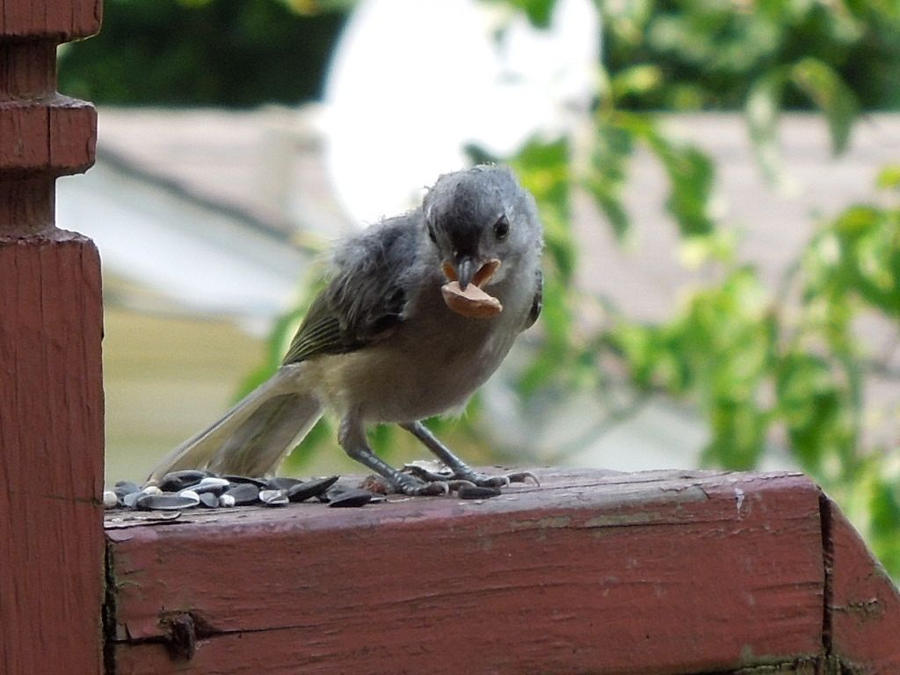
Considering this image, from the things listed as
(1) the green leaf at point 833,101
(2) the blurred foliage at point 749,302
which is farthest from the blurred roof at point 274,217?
(1) the green leaf at point 833,101

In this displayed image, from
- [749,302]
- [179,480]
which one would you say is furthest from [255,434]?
[749,302]

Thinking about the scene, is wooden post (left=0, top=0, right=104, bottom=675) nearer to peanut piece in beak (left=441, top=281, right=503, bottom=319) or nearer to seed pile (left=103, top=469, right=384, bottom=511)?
seed pile (left=103, top=469, right=384, bottom=511)

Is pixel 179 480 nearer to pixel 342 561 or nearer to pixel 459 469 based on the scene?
pixel 342 561

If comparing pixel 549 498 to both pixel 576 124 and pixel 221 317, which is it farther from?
pixel 221 317

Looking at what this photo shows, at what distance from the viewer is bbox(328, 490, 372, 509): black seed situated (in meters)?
2.25

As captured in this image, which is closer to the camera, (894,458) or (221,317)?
(894,458)

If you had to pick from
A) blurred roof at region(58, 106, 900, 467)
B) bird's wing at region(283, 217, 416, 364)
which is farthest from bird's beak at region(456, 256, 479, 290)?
blurred roof at region(58, 106, 900, 467)

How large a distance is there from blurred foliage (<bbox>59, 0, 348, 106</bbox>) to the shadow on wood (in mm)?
12794

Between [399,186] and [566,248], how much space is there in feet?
4.02

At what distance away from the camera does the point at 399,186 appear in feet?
18.6

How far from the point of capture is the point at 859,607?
7.93ft

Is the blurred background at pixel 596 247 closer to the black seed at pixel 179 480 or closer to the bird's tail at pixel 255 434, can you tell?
the bird's tail at pixel 255 434

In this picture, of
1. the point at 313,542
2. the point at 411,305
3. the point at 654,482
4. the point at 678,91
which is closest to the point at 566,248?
the point at 411,305

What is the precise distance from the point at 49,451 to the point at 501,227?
1.79 meters
